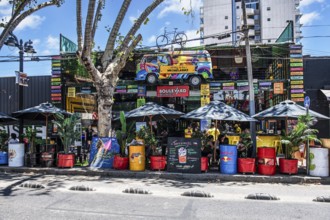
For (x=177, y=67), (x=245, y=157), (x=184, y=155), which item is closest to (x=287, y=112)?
(x=245, y=157)

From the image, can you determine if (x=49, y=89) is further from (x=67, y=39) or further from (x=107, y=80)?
(x=107, y=80)

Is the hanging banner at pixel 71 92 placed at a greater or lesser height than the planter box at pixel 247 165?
greater

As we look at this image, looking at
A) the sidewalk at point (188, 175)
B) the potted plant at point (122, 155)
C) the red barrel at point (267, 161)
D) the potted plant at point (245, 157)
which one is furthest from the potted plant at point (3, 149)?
the red barrel at point (267, 161)

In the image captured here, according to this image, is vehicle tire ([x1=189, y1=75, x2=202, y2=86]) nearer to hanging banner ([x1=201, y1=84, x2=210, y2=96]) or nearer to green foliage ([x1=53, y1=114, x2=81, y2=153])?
hanging banner ([x1=201, y1=84, x2=210, y2=96])

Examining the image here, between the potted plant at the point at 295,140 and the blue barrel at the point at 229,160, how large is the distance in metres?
1.56

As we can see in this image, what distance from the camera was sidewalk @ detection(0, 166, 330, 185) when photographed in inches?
412

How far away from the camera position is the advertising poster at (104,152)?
41.1 feet

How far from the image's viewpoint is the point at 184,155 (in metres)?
11.3

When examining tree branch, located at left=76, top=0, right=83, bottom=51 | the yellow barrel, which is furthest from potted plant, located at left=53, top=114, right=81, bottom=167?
tree branch, located at left=76, top=0, right=83, bottom=51

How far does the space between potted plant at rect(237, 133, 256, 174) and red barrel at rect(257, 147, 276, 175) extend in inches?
9.9

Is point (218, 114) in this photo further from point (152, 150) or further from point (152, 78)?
point (152, 78)

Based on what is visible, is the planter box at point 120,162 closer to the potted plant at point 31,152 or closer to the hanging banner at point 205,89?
the potted plant at point 31,152

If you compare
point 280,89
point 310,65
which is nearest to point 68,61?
point 280,89

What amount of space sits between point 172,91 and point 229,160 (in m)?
9.46
